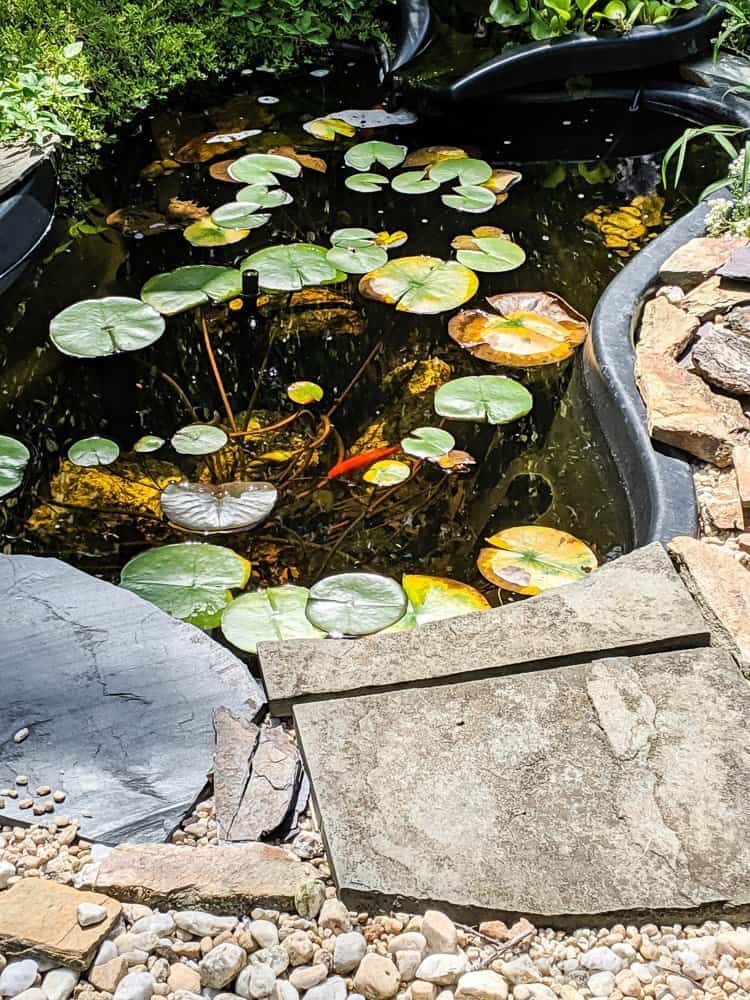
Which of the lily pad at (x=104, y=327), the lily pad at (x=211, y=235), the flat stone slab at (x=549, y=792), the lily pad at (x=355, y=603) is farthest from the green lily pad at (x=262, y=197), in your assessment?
the flat stone slab at (x=549, y=792)

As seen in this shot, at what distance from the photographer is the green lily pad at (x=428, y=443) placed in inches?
90.7

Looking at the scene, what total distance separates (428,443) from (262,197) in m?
1.30

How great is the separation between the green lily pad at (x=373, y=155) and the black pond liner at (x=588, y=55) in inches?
17.2

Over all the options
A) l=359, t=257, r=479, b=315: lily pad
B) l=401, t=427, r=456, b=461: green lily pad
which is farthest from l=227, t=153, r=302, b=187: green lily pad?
l=401, t=427, r=456, b=461: green lily pad

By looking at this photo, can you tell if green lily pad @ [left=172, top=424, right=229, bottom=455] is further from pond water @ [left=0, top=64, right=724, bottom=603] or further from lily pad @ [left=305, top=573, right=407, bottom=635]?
lily pad @ [left=305, top=573, right=407, bottom=635]

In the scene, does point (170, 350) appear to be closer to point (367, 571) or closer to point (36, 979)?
point (367, 571)

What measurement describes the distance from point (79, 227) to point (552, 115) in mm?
1772

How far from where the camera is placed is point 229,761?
5.01 ft

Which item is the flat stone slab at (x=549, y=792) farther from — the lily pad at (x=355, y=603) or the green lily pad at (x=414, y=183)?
the green lily pad at (x=414, y=183)

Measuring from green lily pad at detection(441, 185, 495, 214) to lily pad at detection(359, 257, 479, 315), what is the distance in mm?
371

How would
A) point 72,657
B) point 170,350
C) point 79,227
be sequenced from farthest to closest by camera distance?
point 79,227, point 170,350, point 72,657

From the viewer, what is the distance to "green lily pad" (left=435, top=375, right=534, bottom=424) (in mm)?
2393

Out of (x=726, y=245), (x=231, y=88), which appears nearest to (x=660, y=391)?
(x=726, y=245)

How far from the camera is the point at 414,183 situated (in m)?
3.33
